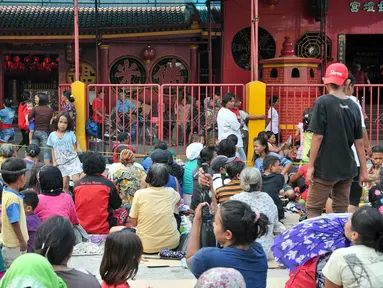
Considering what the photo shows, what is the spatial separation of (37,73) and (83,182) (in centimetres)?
1110

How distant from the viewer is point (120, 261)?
3.95 meters

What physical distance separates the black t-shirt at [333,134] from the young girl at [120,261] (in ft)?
8.08

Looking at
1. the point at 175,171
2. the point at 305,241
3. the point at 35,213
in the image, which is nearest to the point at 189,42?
the point at 175,171

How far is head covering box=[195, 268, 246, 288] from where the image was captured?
3.48 m

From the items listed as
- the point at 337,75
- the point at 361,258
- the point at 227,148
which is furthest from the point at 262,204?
the point at 361,258

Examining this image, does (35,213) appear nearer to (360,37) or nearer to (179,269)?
(179,269)

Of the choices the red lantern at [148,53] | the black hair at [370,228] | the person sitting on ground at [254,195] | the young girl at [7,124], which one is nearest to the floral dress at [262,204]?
the person sitting on ground at [254,195]

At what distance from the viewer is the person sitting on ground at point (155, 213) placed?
278 inches

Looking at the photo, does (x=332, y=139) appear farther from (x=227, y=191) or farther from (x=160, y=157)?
(x=160, y=157)

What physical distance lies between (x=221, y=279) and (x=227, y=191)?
11.0ft

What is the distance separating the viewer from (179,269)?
6.64 meters

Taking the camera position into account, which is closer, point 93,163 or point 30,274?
point 30,274

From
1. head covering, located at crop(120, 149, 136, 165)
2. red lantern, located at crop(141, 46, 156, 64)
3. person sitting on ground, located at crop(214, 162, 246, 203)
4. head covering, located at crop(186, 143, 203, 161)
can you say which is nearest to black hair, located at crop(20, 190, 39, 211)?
person sitting on ground, located at crop(214, 162, 246, 203)

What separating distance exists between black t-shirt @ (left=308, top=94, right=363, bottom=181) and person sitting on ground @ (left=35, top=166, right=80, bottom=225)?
2515 mm
